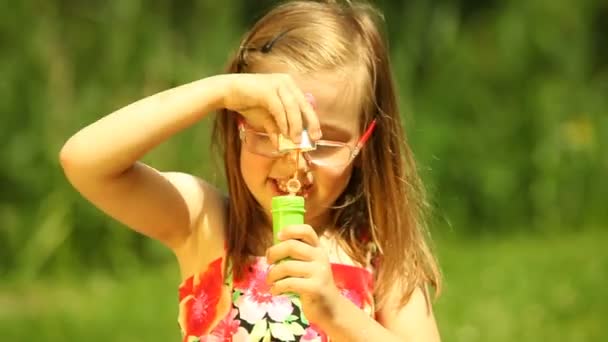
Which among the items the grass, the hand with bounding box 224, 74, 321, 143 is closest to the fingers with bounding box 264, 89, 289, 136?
the hand with bounding box 224, 74, 321, 143

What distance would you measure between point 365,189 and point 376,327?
41 cm

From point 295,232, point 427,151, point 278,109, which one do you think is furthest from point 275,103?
point 427,151

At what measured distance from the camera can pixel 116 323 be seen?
488 cm

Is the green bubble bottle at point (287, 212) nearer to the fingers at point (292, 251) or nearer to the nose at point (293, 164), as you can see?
the fingers at point (292, 251)

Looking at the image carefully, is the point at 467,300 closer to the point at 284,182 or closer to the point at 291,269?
the point at 284,182

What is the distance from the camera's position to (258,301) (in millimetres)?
2703

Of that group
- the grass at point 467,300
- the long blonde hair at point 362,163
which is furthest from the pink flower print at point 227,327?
the grass at point 467,300

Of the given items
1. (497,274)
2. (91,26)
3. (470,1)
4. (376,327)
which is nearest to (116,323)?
(497,274)

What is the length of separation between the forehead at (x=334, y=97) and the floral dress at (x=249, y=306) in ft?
1.06

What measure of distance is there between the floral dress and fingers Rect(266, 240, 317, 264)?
378 mm

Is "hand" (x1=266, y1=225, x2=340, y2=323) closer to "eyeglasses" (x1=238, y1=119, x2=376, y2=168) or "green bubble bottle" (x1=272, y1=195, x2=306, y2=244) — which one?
"green bubble bottle" (x1=272, y1=195, x2=306, y2=244)

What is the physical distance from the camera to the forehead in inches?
103

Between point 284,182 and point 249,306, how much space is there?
0.31 m

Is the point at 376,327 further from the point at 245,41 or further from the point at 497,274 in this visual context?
the point at 497,274
